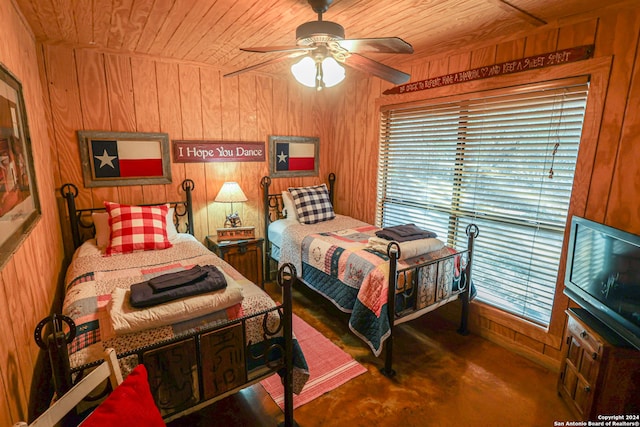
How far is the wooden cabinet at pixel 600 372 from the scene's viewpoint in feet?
5.04

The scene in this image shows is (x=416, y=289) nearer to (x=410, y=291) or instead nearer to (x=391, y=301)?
(x=410, y=291)

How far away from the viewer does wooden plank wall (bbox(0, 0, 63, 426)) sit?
1.09m

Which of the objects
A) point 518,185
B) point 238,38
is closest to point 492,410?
point 518,185

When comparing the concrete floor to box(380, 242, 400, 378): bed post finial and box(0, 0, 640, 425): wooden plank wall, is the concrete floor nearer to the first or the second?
box(380, 242, 400, 378): bed post finial

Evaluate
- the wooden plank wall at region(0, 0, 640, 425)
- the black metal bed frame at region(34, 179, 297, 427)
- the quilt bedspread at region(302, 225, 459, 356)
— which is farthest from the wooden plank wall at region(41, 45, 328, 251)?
the black metal bed frame at region(34, 179, 297, 427)

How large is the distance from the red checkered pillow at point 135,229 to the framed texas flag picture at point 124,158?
311 millimetres

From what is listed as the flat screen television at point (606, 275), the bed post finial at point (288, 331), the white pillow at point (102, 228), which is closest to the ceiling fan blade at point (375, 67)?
the bed post finial at point (288, 331)

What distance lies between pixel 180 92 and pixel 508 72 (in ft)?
8.93

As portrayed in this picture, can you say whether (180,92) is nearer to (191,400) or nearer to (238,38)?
(238,38)

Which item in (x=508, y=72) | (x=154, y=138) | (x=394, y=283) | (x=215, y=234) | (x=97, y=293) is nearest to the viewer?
(x=97, y=293)

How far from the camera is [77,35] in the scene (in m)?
2.26

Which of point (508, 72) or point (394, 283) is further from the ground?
point (508, 72)

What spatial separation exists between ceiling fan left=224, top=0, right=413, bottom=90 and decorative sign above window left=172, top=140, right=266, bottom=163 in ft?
5.14

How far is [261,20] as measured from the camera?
204cm
